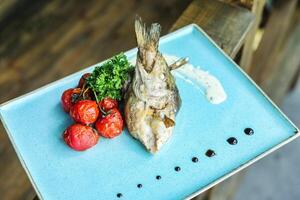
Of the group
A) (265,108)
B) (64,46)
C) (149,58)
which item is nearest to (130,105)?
(149,58)

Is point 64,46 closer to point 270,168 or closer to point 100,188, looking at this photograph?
point 270,168

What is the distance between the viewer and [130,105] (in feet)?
4.63

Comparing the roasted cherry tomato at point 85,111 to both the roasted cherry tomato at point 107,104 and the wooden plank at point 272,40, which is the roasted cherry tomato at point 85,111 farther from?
the wooden plank at point 272,40

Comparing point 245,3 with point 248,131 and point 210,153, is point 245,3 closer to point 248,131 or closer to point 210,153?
point 248,131

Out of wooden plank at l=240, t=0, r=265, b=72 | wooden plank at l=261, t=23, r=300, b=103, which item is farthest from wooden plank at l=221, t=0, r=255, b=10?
wooden plank at l=261, t=23, r=300, b=103

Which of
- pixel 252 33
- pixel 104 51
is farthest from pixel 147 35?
pixel 104 51

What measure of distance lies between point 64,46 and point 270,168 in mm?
1748

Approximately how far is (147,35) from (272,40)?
61.9 inches

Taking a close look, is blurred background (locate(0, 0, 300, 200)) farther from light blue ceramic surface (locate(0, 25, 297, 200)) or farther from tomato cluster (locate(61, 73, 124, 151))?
tomato cluster (locate(61, 73, 124, 151))

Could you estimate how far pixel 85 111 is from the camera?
1.38 metres

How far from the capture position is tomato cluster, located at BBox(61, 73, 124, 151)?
1375mm

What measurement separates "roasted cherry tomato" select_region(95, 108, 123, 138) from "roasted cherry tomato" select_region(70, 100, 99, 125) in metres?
0.03

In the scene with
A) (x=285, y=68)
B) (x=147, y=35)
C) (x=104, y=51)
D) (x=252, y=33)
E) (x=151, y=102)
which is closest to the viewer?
(x=147, y=35)

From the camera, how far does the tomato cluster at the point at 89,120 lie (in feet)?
4.51
